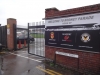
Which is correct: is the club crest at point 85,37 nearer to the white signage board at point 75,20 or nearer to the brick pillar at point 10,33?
the white signage board at point 75,20

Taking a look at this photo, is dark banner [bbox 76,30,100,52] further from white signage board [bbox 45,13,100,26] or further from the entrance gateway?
white signage board [bbox 45,13,100,26]

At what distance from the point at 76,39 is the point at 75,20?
0.98 metres

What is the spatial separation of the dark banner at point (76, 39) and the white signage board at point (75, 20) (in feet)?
1.34

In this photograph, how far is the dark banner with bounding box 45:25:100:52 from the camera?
4.74 meters

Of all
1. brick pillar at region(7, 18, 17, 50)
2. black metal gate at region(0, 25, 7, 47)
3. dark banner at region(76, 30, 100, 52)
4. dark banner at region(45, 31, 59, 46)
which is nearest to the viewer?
dark banner at region(76, 30, 100, 52)

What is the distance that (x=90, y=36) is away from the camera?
192 inches

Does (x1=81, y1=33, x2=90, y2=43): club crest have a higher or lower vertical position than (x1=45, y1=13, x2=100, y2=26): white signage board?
lower

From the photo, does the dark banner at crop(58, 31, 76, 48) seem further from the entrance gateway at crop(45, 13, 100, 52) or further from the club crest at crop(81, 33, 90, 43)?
the club crest at crop(81, 33, 90, 43)

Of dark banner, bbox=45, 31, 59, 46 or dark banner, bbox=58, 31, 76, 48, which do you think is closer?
dark banner, bbox=58, 31, 76, 48

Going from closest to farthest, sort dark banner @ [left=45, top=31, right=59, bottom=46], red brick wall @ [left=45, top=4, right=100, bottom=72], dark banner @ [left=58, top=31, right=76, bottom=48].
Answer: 1. red brick wall @ [left=45, top=4, right=100, bottom=72]
2. dark banner @ [left=58, top=31, right=76, bottom=48]
3. dark banner @ [left=45, top=31, right=59, bottom=46]

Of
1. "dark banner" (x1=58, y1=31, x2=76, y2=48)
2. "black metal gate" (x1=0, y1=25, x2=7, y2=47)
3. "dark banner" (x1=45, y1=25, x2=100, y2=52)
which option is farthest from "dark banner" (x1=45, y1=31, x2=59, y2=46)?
"black metal gate" (x1=0, y1=25, x2=7, y2=47)

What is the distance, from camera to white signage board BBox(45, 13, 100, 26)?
4.77 m

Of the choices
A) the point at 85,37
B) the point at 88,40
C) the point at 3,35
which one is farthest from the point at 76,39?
the point at 3,35

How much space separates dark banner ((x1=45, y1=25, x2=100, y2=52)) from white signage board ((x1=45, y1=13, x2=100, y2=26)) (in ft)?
1.34
